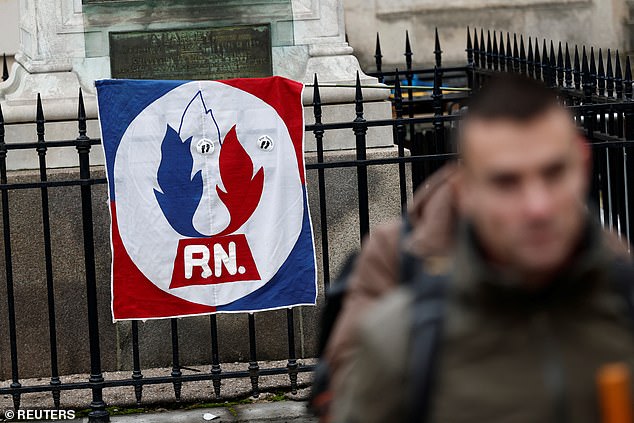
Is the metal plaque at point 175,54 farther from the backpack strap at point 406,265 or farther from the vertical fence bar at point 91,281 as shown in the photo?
the backpack strap at point 406,265

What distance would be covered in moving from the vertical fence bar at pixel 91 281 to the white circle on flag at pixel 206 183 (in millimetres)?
162

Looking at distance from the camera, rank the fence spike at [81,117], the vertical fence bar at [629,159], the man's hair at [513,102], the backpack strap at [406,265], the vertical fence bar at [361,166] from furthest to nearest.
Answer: the vertical fence bar at [629,159], the vertical fence bar at [361,166], the fence spike at [81,117], the backpack strap at [406,265], the man's hair at [513,102]

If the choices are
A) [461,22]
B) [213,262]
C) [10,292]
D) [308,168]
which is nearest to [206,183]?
[213,262]

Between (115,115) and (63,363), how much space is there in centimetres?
143

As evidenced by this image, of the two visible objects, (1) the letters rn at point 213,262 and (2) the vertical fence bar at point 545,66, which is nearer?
(1) the letters rn at point 213,262

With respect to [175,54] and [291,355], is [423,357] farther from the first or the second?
[175,54]

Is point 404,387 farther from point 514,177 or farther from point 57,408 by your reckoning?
point 57,408

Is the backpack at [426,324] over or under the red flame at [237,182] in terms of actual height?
under

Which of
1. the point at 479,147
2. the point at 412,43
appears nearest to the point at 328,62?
the point at 479,147

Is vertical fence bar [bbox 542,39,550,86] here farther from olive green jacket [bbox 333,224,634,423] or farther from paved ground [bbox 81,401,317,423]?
olive green jacket [bbox 333,224,634,423]

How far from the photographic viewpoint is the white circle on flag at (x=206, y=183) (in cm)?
663

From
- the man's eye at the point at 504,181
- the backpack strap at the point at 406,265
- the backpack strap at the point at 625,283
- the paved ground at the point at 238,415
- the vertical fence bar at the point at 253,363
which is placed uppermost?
the man's eye at the point at 504,181

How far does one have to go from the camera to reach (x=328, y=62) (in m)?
7.64

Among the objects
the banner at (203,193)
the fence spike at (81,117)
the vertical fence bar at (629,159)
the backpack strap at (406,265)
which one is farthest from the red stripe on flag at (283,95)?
the backpack strap at (406,265)
